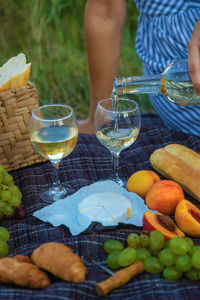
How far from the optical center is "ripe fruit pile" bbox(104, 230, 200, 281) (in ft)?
3.59

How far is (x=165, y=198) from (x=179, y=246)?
297 mm

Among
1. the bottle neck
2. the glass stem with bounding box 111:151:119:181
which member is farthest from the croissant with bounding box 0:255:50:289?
the bottle neck

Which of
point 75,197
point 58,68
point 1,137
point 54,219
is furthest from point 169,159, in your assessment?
point 58,68

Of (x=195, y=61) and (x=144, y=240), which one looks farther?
(x=195, y=61)

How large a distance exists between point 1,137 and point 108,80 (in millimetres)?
741

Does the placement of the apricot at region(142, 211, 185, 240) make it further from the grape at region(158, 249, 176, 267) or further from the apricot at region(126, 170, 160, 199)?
the apricot at region(126, 170, 160, 199)

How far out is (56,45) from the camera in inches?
136

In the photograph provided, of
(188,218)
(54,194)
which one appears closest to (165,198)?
(188,218)

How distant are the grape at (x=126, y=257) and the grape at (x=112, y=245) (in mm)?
49

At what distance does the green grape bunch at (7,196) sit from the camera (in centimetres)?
135

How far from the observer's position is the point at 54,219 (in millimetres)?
1380

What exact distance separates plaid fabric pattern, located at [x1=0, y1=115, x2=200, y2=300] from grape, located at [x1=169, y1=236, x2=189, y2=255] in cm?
9

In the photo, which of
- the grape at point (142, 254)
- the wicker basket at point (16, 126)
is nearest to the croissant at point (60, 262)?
the grape at point (142, 254)

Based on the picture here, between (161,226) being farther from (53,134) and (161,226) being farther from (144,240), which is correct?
(53,134)
